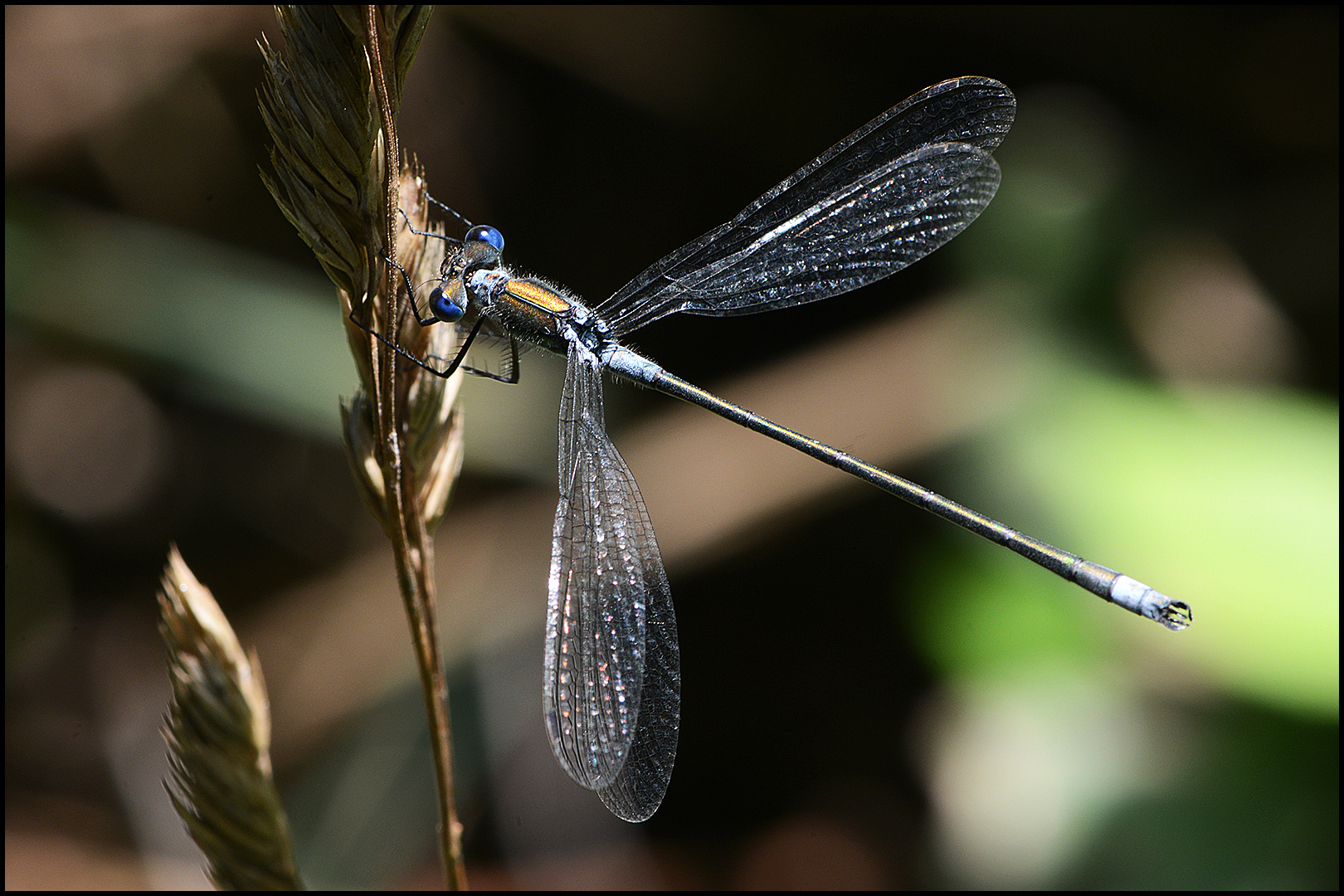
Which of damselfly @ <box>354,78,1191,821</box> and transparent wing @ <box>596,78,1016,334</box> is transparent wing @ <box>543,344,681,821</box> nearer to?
damselfly @ <box>354,78,1191,821</box>

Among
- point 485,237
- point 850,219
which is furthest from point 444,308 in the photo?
point 850,219

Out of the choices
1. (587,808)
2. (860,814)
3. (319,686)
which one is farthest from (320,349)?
(860,814)

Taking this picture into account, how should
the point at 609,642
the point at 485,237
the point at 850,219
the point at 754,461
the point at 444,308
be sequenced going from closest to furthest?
1. the point at 609,642
2. the point at 444,308
3. the point at 485,237
4. the point at 850,219
5. the point at 754,461

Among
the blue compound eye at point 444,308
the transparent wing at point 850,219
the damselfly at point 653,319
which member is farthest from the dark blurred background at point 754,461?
the blue compound eye at point 444,308

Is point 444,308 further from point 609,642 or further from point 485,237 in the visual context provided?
point 609,642

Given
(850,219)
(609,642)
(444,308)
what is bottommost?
(609,642)

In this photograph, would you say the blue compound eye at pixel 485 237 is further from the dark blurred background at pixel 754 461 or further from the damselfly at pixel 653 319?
the dark blurred background at pixel 754 461
